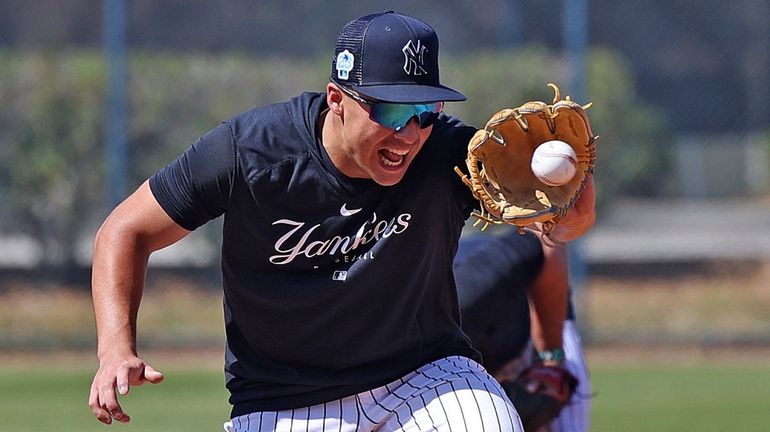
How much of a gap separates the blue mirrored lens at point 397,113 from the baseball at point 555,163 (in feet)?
1.02

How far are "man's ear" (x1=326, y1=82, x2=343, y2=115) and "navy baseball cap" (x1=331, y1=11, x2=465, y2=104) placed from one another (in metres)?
0.03

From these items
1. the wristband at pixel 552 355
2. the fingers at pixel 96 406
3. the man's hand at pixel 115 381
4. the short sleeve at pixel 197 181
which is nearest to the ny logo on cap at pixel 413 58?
the short sleeve at pixel 197 181

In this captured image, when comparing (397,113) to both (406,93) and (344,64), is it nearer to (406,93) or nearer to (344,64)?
(406,93)

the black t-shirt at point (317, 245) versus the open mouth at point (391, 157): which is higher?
the open mouth at point (391, 157)

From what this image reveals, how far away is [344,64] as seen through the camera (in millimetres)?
3447

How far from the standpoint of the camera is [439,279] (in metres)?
3.59

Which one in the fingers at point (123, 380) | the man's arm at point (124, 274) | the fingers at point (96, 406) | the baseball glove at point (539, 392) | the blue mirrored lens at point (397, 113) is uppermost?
the blue mirrored lens at point (397, 113)

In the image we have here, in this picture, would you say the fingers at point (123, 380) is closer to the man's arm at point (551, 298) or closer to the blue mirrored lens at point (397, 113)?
the blue mirrored lens at point (397, 113)

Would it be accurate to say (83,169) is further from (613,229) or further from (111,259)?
(111,259)

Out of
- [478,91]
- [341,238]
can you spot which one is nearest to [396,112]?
[341,238]

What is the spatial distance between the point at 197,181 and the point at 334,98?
0.42 m

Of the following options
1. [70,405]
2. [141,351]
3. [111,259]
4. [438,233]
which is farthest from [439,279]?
[141,351]

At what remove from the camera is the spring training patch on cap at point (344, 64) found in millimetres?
3424

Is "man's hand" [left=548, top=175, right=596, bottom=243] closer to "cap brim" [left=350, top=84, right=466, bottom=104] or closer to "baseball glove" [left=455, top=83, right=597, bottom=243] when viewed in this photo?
"baseball glove" [left=455, top=83, right=597, bottom=243]
